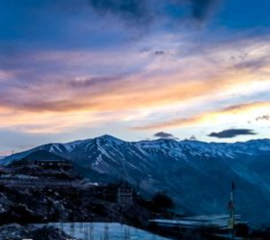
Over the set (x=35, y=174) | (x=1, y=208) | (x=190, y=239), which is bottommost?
(x=190, y=239)

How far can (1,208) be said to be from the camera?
258ft

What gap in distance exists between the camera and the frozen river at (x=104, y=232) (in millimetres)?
64438

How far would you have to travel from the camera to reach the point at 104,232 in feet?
222

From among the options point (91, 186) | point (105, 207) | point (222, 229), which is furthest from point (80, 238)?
point (91, 186)

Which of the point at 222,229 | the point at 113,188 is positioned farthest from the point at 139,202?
the point at 222,229

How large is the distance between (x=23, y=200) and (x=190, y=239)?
2803 cm

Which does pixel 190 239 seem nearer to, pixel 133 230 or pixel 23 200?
pixel 133 230

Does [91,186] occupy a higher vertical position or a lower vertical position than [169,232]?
higher

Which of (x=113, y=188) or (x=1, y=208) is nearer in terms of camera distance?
(x=1, y=208)

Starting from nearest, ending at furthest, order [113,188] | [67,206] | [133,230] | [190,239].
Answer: [133,230], [190,239], [67,206], [113,188]

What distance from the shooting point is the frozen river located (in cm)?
6444

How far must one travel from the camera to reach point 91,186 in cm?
11369

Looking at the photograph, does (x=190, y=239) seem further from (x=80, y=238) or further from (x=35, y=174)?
(x=35, y=174)

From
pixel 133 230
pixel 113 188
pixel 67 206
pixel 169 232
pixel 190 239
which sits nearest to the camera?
pixel 133 230
